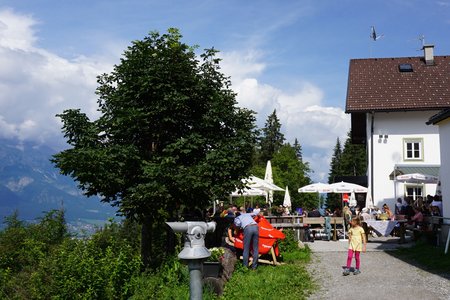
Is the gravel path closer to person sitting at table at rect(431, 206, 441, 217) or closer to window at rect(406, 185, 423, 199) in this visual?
person sitting at table at rect(431, 206, 441, 217)

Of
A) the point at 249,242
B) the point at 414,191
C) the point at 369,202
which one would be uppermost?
the point at 414,191

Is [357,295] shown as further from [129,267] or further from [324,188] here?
[324,188]

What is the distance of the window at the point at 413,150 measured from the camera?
2847cm

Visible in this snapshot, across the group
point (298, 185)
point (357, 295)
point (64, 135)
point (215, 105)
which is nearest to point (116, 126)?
point (64, 135)

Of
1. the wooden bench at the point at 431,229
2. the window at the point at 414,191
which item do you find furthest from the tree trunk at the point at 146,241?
the window at the point at 414,191

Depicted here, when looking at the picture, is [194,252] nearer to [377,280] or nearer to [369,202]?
[377,280]

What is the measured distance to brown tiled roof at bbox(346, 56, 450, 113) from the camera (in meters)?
28.6

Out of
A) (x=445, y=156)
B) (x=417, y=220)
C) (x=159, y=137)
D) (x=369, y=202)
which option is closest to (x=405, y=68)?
(x=369, y=202)

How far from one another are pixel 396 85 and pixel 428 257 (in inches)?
727

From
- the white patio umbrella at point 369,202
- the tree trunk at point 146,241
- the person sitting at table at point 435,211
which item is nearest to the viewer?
the tree trunk at point 146,241

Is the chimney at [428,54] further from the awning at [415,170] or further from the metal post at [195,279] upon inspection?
the metal post at [195,279]

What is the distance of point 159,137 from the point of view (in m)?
14.0

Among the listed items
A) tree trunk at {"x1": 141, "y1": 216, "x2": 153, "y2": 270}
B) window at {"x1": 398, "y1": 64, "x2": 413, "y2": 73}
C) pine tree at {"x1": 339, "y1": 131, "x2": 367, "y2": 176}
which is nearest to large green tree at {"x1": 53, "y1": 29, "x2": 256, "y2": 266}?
tree trunk at {"x1": 141, "y1": 216, "x2": 153, "y2": 270}

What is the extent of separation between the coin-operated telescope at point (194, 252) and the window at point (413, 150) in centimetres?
2595
